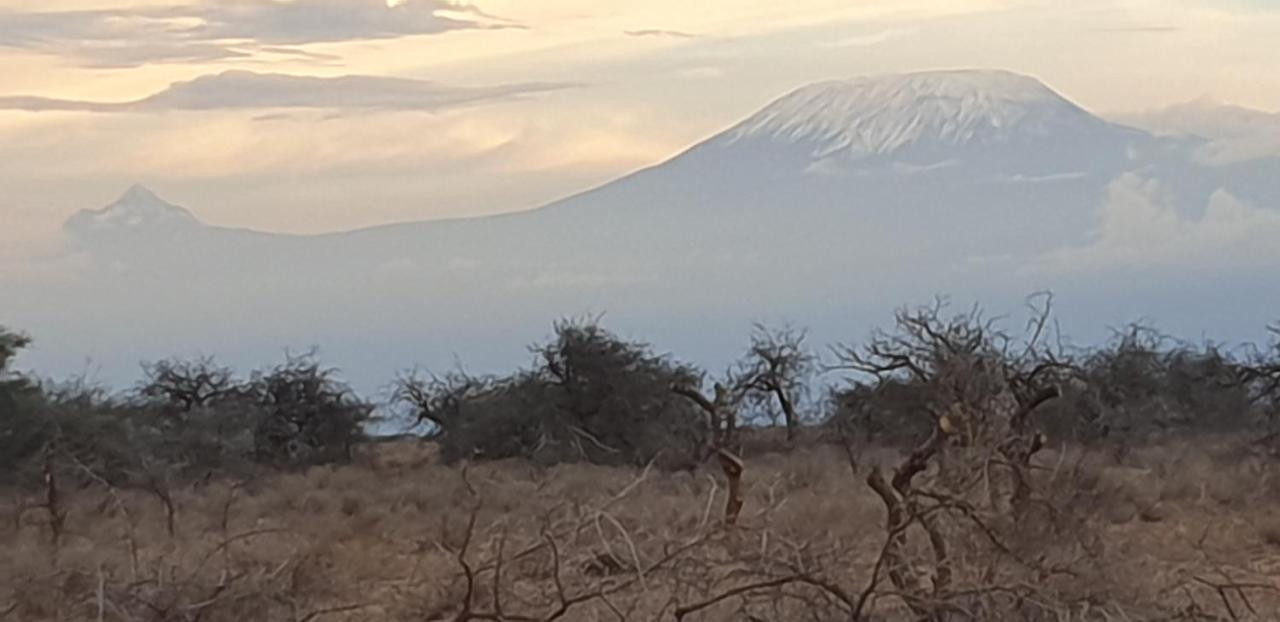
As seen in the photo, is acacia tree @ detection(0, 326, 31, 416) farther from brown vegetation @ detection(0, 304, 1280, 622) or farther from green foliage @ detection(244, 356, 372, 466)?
green foliage @ detection(244, 356, 372, 466)

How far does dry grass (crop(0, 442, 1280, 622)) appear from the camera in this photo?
8625 millimetres

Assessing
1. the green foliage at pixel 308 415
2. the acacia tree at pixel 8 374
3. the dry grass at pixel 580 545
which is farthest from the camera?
the green foliage at pixel 308 415

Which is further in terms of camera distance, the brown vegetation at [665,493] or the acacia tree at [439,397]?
the acacia tree at [439,397]

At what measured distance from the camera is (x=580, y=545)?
34.3ft

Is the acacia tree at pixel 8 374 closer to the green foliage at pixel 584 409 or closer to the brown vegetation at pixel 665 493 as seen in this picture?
the brown vegetation at pixel 665 493

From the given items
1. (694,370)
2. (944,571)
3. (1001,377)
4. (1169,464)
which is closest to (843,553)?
(944,571)

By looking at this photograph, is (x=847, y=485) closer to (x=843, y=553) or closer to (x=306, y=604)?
(x=306, y=604)

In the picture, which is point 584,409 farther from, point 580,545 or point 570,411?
point 580,545

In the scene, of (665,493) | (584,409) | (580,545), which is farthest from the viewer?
(584,409)

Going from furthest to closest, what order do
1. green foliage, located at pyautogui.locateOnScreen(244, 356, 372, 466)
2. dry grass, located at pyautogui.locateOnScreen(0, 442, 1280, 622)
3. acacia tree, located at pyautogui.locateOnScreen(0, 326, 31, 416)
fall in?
green foliage, located at pyautogui.locateOnScreen(244, 356, 372, 466) → acacia tree, located at pyautogui.locateOnScreen(0, 326, 31, 416) → dry grass, located at pyautogui.locateOnScreen(0, 442, 1280, 622)

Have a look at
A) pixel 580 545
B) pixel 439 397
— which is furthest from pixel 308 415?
pixel 580 545

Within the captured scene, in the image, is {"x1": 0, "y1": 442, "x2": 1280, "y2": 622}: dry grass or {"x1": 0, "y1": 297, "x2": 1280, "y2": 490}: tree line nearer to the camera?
{"x1": 0, "y1": 442, "x2": 1280, "y2": 622}: dry grass

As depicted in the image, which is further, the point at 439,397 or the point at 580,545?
the point at 439,397

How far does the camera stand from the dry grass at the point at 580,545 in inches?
340
